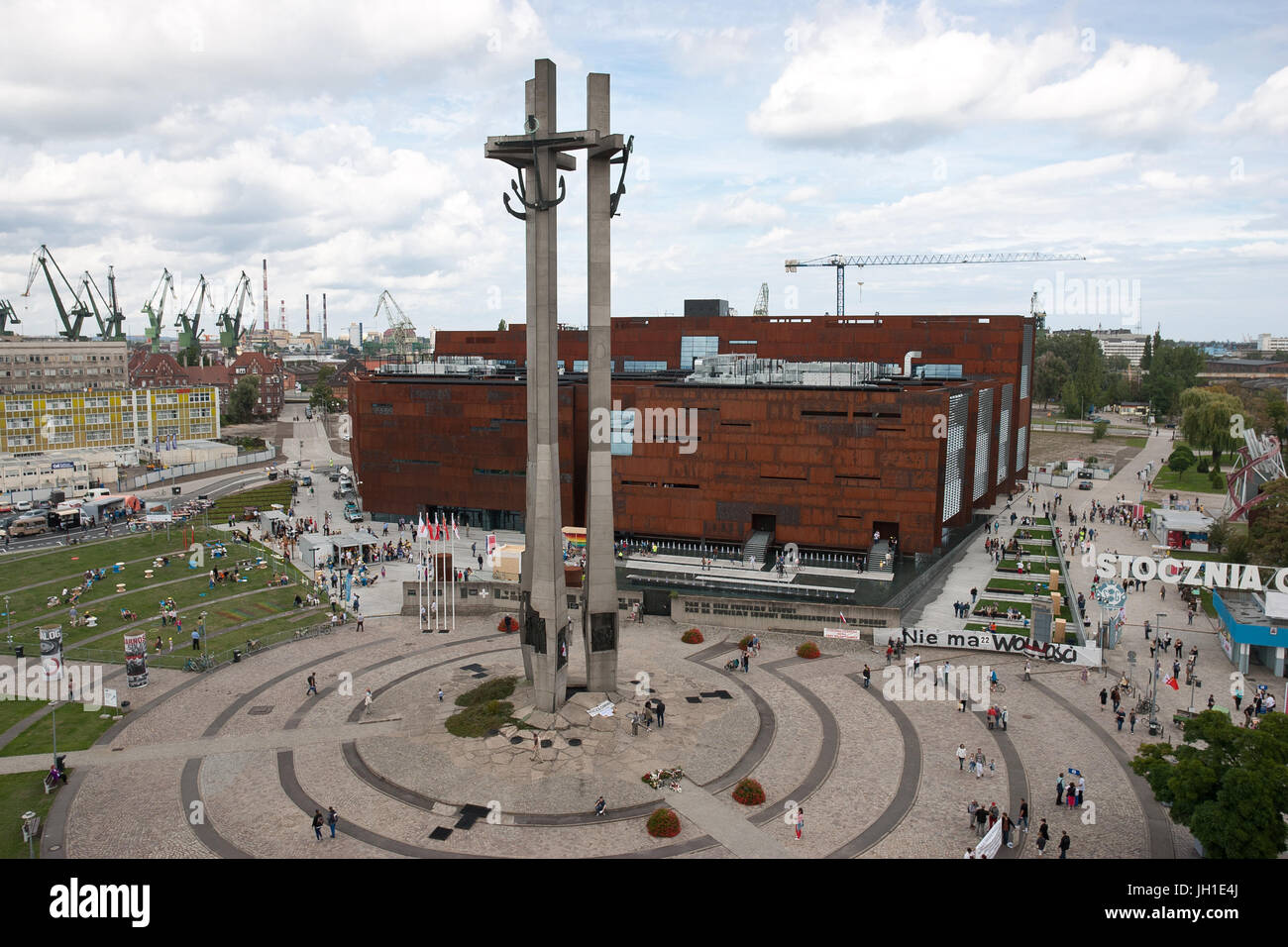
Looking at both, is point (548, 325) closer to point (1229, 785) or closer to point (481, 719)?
point (481, 719)

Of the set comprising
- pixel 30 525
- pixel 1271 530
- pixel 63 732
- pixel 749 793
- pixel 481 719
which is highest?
pixel 1271 530

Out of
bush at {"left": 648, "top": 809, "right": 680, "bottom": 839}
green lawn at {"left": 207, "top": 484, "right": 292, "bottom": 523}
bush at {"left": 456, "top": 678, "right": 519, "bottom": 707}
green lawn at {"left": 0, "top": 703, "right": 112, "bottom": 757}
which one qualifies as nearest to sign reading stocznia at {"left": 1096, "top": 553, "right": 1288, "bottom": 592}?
bush at {"left": 648, "top": 809, "right": 680, "bottom": 839}

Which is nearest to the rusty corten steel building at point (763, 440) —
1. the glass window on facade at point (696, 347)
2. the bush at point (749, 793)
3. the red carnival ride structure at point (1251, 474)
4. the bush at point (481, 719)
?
the glass window on facade at point (696, 347)

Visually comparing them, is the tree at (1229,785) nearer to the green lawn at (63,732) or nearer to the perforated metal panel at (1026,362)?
the green lawn at (63,732)

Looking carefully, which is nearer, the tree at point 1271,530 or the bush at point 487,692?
the bush at point 487,692

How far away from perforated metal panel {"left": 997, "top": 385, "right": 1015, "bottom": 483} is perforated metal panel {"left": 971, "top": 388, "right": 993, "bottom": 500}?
22.7ft

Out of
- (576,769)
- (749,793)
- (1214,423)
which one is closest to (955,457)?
(749,793)

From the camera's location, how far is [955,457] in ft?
258

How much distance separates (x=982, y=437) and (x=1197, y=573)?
1336 inches

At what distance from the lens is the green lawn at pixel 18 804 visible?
105 feet

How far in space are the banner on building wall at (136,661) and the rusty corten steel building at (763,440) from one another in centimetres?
4210

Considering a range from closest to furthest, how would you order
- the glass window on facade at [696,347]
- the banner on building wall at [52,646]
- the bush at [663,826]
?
the bush at [663,826] < the banner on building wall at [52,646] < the glass window on facade at [696,347]

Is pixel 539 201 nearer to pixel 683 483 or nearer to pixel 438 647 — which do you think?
pixel 438 647
